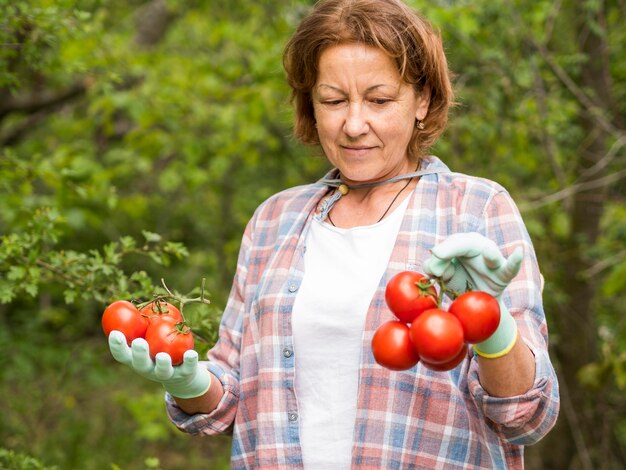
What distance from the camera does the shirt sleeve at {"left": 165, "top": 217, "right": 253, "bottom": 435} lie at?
2068 mm

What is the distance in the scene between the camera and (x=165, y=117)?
5.00m

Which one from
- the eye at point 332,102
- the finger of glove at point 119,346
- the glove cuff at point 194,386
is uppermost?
the eye at point 332,102

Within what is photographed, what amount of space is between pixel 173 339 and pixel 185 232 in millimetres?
6295

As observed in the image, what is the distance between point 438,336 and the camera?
1.39 metres

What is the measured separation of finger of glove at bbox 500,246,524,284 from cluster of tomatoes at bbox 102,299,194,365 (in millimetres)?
707

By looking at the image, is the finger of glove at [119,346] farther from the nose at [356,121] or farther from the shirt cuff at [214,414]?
the nose at [356,121]

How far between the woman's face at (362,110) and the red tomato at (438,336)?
0.63 meters

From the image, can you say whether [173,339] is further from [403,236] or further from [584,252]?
[584,252]

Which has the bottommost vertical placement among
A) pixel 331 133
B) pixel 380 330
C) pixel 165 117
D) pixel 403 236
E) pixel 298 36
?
pixel 380 330

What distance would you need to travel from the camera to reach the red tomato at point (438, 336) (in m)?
1.39

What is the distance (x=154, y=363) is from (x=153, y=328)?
102 millimetres

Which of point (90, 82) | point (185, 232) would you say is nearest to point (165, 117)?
point (90, 82)

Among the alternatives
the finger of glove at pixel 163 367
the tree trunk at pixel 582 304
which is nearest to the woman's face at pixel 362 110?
the finger of glove at pixel 163 367

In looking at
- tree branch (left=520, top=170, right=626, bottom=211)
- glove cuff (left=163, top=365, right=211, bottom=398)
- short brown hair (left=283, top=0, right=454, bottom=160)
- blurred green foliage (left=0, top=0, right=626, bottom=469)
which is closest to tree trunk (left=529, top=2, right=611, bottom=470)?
blurred green foliage (left=0, top=0, right=626, bottom=469)
